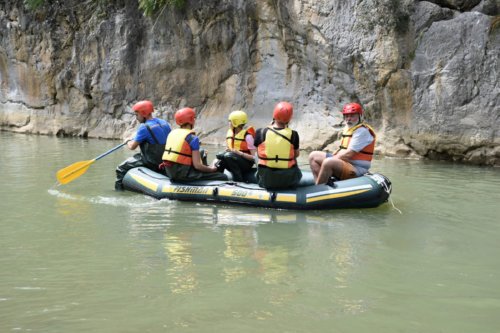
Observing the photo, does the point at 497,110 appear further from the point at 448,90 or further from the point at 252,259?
the point at 252,259

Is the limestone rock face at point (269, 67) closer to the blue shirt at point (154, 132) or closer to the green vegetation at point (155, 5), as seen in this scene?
the green vegetation at point (155, 5)

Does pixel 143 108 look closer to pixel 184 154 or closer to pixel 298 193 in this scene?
A: pixel 184 154

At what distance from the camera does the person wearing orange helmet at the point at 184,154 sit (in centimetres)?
750

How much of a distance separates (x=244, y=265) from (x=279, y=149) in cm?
231

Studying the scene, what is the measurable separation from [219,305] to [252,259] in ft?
3.48

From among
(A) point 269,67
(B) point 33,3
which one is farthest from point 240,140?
(B) point 33,3

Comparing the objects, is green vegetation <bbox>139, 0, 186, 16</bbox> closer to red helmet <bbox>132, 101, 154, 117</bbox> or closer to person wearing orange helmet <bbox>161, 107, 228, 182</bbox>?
red helmet <bbox>132, 101, 154, 117</bbox>

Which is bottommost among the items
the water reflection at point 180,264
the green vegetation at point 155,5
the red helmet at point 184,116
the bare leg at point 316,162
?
the water reflection at point 180,264

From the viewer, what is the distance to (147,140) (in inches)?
324

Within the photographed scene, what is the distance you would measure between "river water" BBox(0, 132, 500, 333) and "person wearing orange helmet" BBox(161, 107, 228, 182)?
446 mm

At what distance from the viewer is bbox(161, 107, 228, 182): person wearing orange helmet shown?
7.50m

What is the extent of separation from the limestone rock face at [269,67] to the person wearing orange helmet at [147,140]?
18.6 feet

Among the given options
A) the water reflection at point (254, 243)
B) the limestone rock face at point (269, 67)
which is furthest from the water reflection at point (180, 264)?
the limestone rock face at point (269, 67)

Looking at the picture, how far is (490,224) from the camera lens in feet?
20.4
